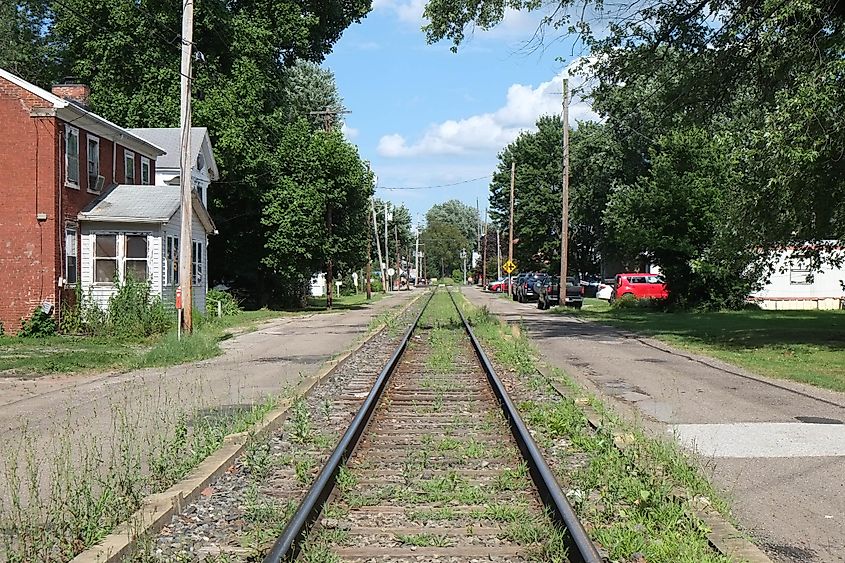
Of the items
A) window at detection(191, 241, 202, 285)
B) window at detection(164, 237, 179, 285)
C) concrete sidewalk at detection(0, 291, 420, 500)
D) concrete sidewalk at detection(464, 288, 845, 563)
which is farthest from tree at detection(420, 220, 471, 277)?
concrete sidewalk at detection(464, 288, 845, 563)

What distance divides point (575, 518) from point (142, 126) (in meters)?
39.7

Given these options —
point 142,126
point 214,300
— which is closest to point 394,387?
point 214,300

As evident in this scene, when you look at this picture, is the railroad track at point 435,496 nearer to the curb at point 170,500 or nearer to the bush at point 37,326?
the curb at point 170,500

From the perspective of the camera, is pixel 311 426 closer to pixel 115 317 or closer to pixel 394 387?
pixel 394 387

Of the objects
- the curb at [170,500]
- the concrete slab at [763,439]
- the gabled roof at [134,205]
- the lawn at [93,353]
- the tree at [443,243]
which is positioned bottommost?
the concrete slab at [763,439]

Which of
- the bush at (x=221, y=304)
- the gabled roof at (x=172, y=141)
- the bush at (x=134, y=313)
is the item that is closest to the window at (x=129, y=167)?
the gabled roof at (x=172, y=141)

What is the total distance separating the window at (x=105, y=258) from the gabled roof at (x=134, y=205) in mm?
819

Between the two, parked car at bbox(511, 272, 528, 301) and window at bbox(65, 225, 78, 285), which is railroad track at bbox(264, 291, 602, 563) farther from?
parked car at bbox(511, 272, 528, 301)

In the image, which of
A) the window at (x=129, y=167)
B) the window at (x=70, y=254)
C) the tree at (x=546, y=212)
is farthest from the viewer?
the tree at (x=546, y=212)

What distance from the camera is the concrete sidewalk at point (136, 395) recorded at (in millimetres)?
9977

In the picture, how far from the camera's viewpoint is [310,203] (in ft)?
144

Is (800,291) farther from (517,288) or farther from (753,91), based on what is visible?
(753,91)

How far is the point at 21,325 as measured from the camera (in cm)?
2534

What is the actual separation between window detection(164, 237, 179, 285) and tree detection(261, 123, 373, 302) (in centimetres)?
1283
